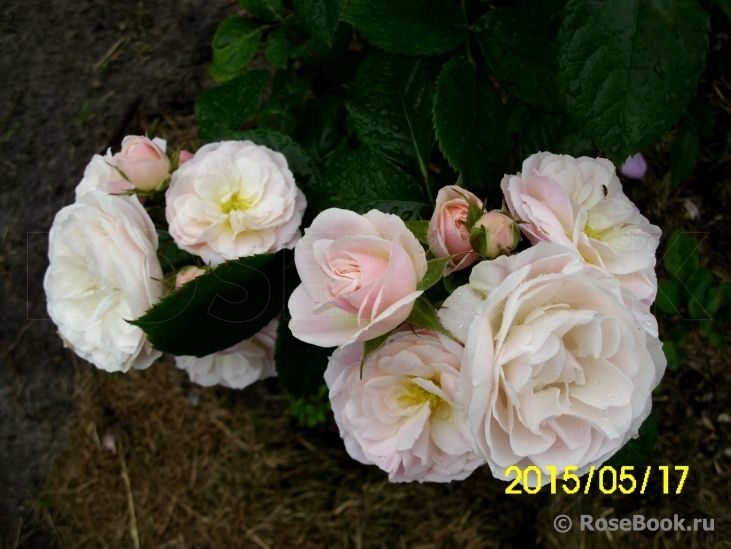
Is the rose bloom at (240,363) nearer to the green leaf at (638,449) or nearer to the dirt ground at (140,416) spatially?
the green leaf at (638,449)

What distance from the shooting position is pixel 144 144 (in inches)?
31.9

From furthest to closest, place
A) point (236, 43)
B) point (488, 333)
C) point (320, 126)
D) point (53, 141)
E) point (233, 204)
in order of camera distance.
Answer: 1. point (53, 141)
2. point (236, 43)
3. point (320, 126)
4. point (233, 204)
5. point (488, 333)

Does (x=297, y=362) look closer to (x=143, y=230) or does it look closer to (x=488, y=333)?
(x=143, y=230)

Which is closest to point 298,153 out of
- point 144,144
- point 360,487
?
point 144,144

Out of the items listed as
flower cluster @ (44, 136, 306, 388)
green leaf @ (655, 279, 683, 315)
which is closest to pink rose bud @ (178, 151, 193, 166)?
flower cluster @ (44, 136, 306, 388)

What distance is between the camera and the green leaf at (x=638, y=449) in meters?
1.00

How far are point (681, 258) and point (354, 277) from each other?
1.09 m

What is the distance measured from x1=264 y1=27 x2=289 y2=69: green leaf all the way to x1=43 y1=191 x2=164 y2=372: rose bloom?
517 mm

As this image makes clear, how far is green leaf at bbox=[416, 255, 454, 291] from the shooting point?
0.57 meters

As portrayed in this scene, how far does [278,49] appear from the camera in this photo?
3.81ft

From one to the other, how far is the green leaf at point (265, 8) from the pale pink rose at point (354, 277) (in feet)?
2.41

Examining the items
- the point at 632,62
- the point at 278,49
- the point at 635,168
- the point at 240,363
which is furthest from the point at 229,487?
the point at 632,62

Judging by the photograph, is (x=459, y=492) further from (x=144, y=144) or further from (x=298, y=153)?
(x=144, y=144)

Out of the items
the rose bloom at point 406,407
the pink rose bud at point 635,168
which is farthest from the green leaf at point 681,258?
the rose bloom at point 406,407
